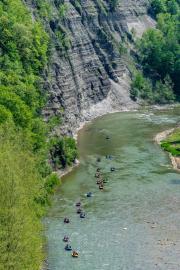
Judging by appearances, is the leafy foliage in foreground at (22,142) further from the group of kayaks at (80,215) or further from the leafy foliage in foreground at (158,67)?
the leafy foliage in foreground at (158,67)

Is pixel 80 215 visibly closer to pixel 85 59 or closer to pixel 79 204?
pixel 79 204

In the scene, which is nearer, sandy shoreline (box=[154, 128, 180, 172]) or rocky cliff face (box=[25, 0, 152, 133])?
sandy shoreline (box=[154, 128, 180, 172])

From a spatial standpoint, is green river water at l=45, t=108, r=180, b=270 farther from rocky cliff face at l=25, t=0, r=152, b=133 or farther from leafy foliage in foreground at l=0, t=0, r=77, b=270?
rocky cliff face at l=25, t=0, r=152, b=133

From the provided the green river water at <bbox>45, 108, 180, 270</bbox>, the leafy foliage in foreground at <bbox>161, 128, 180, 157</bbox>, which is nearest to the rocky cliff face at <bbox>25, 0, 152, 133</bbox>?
the green river water at <bbox>45, 108, 180, 270</bbox>

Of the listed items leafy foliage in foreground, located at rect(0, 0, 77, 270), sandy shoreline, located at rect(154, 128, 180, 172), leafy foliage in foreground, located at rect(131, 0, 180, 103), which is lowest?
leafy foliage in foreground, located at rect(131, 0, 180, 103)

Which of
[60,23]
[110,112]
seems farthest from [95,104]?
[60,23]

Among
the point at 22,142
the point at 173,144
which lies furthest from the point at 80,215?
the point at 173,144

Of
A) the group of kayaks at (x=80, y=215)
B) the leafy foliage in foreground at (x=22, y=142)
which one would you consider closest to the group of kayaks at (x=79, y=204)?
the group of kayaks at (x=80, y=215)
